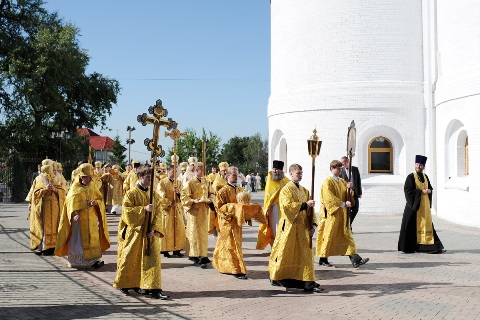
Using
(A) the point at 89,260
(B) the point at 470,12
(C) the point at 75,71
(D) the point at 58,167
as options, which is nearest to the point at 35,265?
(A) the point at 89,260

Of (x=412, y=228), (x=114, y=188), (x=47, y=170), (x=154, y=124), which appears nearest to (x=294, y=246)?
(x=154, y=124)

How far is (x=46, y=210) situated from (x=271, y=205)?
178 inches

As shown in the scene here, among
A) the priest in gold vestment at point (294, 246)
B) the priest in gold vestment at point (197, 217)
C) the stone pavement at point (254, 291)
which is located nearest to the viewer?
the stone pavement at point (254, 291)

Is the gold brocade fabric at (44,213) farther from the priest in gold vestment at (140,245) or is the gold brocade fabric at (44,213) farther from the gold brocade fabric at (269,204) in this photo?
the priest in gold vestment at (140,245)

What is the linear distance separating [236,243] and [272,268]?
3.41ft

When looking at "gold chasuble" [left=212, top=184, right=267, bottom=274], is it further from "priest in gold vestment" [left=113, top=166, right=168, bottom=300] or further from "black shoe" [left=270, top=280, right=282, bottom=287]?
"priest in gold vestment" [left=113, top=166, right=168, bottom=300]

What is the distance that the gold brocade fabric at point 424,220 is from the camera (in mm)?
12031

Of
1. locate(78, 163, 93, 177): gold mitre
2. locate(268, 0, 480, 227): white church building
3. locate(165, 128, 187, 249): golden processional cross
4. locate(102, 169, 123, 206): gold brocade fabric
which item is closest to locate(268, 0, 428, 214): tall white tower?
locate(268, 0, 480, 227): white church building

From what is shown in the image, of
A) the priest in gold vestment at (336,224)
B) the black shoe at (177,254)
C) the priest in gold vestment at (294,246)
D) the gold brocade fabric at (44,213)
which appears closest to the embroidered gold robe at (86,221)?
the gold brocade fabric at (44,213)

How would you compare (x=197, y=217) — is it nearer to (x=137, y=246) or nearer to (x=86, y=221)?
(x=86, y=221)

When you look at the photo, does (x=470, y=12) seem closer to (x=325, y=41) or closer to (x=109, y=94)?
(x=325, y=41)

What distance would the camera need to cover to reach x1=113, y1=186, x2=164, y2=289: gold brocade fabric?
25.5ft

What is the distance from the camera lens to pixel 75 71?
31297 mm

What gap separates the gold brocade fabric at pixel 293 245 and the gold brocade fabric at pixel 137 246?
66.6 inches
